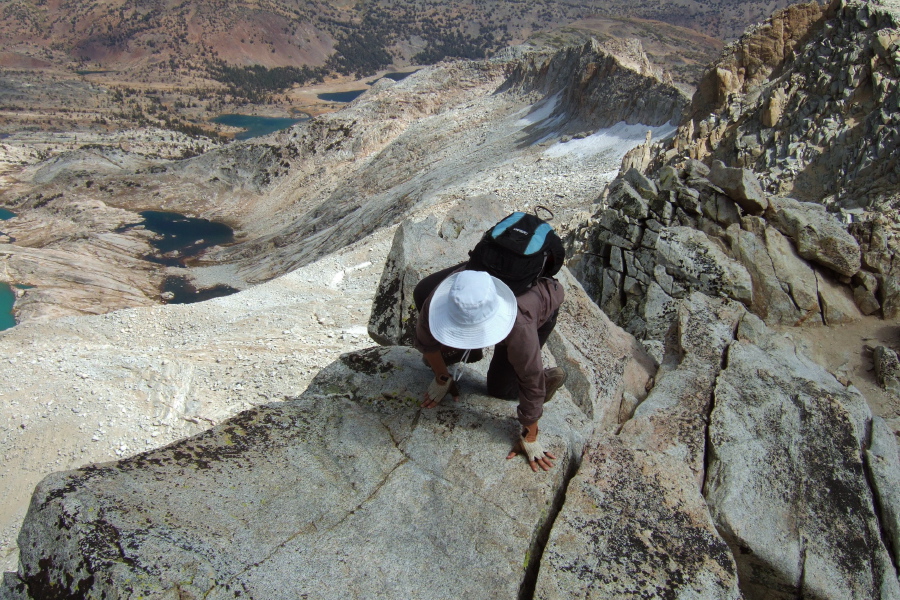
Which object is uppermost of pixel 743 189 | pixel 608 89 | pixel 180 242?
pixel 608 89

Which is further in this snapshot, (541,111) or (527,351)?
(541,111)

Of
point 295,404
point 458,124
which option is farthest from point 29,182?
point 295,404

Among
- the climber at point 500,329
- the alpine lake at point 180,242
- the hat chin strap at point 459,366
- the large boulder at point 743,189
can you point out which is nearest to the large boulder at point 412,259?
the hat chin strap at point 459,366

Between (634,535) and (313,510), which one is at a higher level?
(634,535)

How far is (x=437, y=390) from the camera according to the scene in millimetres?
5031

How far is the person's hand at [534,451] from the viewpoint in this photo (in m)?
4.37

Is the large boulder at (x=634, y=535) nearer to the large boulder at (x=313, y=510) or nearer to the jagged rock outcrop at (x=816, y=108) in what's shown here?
the large boulder at (x=313, y=510)

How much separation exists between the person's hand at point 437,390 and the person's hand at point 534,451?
0.91 meters

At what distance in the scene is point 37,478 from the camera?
9.77m

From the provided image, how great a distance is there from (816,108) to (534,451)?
55.9 ft

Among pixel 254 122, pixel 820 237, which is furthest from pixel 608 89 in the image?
pixel 254 122

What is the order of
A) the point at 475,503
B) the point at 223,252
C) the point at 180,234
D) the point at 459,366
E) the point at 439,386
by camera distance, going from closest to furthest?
the point at 475,503 < the point at 439,386 < the point at 459,366 < the point at 223,252 < the point at 180,234

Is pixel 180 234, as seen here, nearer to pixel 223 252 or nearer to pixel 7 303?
pixel 223 252

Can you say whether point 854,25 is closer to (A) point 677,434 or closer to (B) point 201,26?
(A) point 677,434
